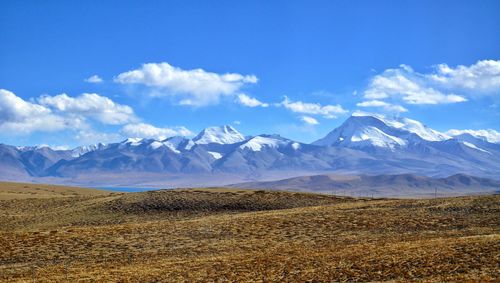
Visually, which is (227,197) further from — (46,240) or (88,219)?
(46,240)

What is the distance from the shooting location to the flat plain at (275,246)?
23.8 m

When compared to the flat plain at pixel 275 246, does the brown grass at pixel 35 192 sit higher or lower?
higher

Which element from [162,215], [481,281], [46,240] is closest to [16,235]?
[46,240]

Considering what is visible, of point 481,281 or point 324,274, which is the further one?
point 324,274

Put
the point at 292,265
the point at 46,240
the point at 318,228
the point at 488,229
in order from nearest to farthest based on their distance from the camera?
the point at 292,265 → the point at 488,229 → the point at 46,240 → the point at 318,228

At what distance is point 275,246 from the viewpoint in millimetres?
33906

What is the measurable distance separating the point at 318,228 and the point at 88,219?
29554 millimetres

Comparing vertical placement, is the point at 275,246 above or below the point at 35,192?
below

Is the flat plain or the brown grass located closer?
the flat plain

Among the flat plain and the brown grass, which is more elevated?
the brown grass

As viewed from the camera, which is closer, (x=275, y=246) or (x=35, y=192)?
(x=275, y=246)

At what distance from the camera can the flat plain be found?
23766 millimetres

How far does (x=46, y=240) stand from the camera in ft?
123

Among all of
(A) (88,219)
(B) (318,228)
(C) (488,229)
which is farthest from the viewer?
(A) (88,219)
